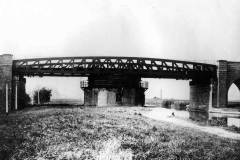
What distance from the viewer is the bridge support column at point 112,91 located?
99.1ft

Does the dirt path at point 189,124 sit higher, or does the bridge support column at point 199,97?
the bridge support column at point 199,97

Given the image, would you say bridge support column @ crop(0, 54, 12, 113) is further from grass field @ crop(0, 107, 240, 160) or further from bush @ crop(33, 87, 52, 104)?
bush @ crop(33, 87, 52, 104)

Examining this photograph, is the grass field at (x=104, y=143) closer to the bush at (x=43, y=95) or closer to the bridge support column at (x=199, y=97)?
the bridge support column at (x=199, y=97)

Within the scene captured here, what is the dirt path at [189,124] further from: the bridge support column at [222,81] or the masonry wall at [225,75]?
the masonry wall at [225,75]

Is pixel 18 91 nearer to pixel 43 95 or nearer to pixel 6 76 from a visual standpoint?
pixel 6 76

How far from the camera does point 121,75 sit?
3062 cm

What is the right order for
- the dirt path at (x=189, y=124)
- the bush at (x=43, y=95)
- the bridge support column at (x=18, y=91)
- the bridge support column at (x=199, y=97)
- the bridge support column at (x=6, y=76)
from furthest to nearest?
1. the bush at (x=43, y=95)
2. the bridge support column at (x=199, y=97)
3. the bridge support column at (x=18, y=91)
4. the bridge support column at (x=6, y=76)
5. the dirt path at (x=189, y=124)

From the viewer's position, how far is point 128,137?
12539mm

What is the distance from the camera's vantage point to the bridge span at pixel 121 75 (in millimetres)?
29188

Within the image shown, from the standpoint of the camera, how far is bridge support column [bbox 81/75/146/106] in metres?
30.2

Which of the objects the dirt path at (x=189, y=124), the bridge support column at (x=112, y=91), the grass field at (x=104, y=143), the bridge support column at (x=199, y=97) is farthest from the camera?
the bridge support column at (x=199, y=97)

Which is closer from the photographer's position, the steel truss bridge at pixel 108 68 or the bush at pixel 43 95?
the steel truss bridge at pixel 108 68

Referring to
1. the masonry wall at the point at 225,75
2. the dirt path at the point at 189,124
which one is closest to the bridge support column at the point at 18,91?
the dirt path at the point at 189,124

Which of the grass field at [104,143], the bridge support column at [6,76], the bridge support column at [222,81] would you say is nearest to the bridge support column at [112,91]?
the bridge support column at [6,76]
